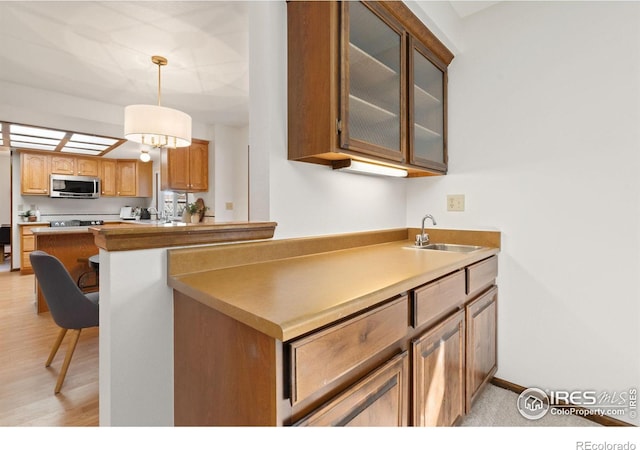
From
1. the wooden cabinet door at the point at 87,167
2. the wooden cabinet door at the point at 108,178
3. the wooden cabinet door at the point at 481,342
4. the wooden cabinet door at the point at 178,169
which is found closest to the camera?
the wooden cabinet door at the point at 481,342

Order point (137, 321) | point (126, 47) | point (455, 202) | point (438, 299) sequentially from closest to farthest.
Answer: point (137, 321) < point (438, 299) < point (455, 202) < point (126, 47)

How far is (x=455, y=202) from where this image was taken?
2.12 metres

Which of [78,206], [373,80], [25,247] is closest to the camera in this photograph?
[373,80]

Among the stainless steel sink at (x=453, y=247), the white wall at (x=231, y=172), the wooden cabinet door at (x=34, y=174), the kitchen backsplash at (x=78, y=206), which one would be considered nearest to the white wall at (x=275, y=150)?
the stainless steel sink at (x=453, y=247)

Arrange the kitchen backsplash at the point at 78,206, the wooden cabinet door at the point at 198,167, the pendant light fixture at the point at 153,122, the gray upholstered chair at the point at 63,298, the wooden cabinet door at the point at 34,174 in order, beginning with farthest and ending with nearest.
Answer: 1. the kitchen backsplash at the point at 78,206
2. the wooden cabinet door at the point at 34,174
3. the wooden cabinet door at the point at 198,167
4. the pendant light fixture at the point at 153,122
5. the gray upholstered chair at the point at 63,298

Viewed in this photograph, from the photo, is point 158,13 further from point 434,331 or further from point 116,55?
point 434,331

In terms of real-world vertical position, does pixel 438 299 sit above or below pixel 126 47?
below

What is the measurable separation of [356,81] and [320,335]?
3.67ft

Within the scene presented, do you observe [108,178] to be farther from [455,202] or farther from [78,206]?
[455,202]

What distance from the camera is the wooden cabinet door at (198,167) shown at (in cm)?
442

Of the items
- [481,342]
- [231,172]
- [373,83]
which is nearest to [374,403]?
[481,342]

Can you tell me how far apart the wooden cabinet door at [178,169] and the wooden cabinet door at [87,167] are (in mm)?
3168

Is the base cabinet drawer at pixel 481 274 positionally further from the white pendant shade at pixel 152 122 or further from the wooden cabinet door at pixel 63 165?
the wooden cabinet door at pixel 63 165
